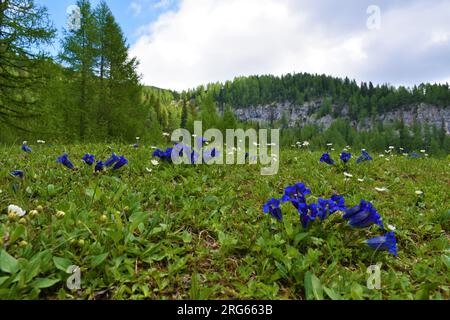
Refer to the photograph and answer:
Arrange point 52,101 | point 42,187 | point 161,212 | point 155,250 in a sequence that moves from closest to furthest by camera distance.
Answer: point 155,250
point 161,212
point 42,187
point 52,101

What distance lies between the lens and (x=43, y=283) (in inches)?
67.7

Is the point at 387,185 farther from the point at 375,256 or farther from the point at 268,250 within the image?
the point at 268,250

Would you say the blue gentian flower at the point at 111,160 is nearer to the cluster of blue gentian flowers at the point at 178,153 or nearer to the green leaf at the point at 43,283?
the cluster of blue gentian flowers at the point at 178,153

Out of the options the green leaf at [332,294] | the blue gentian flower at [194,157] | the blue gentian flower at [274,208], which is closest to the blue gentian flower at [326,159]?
the blue gentian flower at [194,157]

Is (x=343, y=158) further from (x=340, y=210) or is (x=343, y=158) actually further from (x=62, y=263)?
(x=62, y=263)

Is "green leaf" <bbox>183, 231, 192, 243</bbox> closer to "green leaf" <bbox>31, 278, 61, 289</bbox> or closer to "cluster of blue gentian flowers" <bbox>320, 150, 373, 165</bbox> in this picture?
"green leaf" <bbox>31, 278, 61, 289</bbox>

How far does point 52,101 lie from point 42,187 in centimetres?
1182

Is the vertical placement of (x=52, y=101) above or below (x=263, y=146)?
above

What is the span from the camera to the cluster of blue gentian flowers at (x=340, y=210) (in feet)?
7.87

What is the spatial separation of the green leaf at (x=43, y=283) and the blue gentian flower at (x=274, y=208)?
1.65 meters

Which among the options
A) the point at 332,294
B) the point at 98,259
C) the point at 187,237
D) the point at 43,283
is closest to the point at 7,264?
the point at 43,283

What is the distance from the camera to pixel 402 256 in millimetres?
2598

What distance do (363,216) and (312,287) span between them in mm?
896
